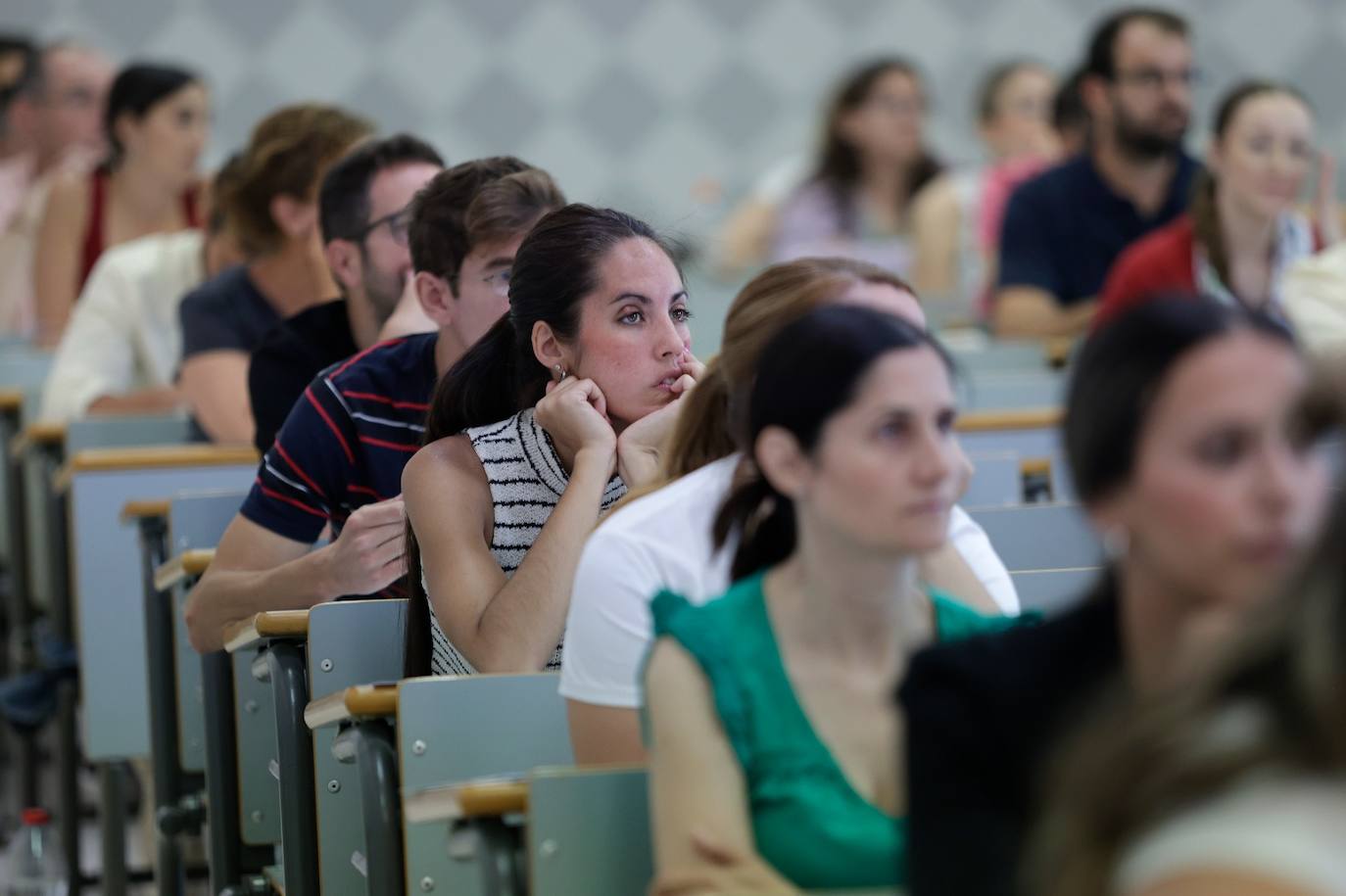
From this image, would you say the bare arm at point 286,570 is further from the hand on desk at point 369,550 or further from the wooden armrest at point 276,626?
the wooden armrest at point 276,626

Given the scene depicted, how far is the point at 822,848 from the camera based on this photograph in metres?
1.68

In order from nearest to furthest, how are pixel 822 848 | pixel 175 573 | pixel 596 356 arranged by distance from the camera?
pixel 822 848, pixel 596 356, pixel 175 573

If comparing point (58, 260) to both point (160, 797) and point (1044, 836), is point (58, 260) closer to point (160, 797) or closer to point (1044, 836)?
point (160, 797)

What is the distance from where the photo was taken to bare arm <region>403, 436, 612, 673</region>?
2424 millimetres

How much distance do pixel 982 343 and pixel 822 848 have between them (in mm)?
3723

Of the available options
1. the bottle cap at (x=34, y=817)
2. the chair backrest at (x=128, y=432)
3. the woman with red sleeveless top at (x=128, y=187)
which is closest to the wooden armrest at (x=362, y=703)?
the bottle cap at (x=34, y=817)

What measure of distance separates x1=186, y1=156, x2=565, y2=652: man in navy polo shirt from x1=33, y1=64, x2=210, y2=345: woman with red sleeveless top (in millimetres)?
2384

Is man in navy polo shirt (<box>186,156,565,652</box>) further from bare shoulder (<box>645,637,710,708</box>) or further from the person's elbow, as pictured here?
bare shoulder (<box>645,637,710,708</box>)

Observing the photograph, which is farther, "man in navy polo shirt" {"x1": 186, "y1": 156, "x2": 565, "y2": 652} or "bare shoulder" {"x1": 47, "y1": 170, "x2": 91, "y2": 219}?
"bare shoulder" {"x1": 47, "y1": 170, "x2": 91, "y2": 219}

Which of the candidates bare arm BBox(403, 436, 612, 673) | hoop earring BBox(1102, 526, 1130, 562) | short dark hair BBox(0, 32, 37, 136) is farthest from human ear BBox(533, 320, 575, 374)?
short dark hair BBox(0, 32, 37, 136)

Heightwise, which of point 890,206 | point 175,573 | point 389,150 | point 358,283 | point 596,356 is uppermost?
point 890,206

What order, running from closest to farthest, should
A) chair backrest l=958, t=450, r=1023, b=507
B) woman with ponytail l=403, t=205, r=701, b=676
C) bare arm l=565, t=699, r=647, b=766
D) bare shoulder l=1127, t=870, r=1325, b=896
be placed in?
bare shoulder l=1127, t=870, r=1325, b=896, bare arm l=565, t=699, r=647, b=766, woman with ponytail l=403, t=205, r=701, b=676, chair backrest l=958, t=450, r=1023, b=507

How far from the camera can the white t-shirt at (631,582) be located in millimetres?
2047

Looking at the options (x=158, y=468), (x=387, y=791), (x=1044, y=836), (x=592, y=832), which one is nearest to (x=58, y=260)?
(x=158, y=468)
